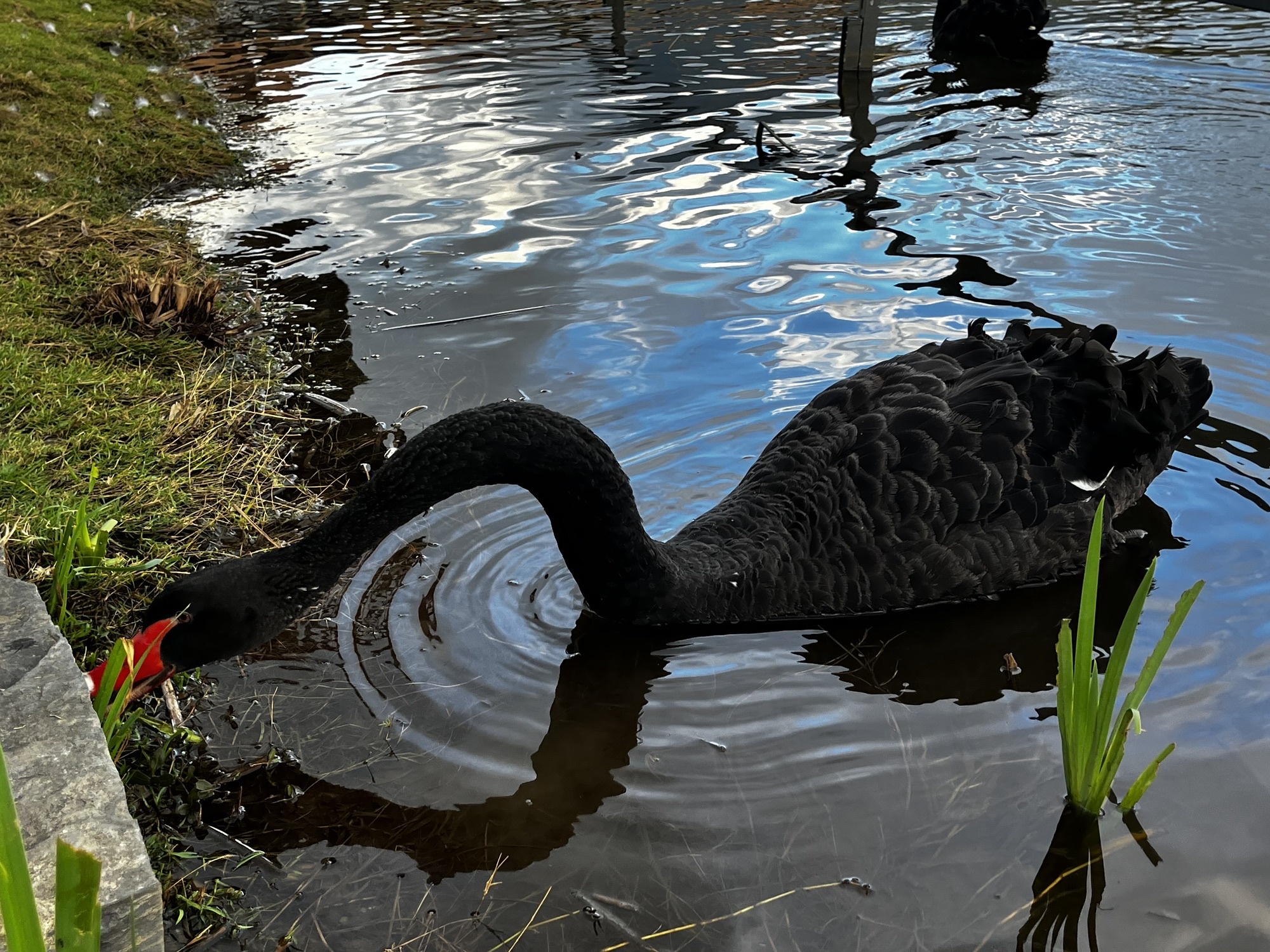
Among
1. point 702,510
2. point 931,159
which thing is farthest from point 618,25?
point 702,510

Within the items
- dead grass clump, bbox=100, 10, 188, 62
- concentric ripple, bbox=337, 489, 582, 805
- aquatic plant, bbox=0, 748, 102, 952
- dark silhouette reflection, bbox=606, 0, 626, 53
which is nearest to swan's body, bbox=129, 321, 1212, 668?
concentric ripple, bbox=337, 489, 582, 805

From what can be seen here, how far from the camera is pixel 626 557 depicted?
144 inches

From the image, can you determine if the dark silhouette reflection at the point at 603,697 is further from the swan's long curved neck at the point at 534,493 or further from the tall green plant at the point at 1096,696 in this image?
the tall green plant at the point at 1096,696

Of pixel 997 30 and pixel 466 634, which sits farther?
pixel 997 30

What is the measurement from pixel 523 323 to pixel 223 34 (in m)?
11.2

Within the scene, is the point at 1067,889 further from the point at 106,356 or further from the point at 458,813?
the point at 106,356

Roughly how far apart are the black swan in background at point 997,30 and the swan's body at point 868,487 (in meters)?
8.37

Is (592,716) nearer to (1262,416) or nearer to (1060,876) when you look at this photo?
(1060,876)

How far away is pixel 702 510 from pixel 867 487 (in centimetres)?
83

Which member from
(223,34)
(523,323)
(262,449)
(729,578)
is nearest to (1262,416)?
(729,578)

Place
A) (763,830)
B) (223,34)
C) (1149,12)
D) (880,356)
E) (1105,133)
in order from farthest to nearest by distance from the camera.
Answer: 1. (223,34)
2. (1149,12)
3. (1105,133)
4. (880,356)
5. (763,830)

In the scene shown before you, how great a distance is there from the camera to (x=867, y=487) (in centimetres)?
398

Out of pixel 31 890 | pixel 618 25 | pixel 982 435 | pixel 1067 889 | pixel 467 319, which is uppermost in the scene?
pixel 618 25

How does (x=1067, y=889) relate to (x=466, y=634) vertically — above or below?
below
